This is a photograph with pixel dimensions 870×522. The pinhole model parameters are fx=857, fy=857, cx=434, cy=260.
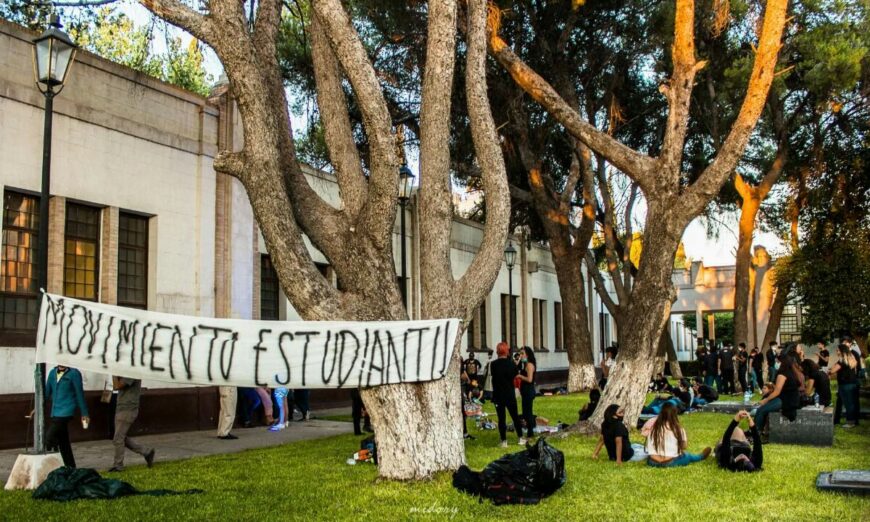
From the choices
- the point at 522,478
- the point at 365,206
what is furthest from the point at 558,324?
the point at 522,478

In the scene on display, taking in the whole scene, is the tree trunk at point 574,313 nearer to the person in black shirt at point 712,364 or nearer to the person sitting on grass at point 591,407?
the person in black shirt at point 712,364

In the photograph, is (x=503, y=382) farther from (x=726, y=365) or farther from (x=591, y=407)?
(x=726, y=365)

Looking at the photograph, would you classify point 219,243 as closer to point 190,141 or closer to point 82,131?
point 190,141

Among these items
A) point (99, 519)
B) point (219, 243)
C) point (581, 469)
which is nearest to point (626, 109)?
point (219, 243)

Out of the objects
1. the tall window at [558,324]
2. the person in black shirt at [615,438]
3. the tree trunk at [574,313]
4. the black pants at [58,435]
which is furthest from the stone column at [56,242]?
the tall window at [558,324]

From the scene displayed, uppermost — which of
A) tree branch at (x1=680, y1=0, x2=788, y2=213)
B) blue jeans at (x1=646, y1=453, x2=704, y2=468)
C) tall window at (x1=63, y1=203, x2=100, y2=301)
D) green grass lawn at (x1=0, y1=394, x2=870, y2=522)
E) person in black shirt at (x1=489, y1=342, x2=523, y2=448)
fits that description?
tree branch at (x1=680, y1=0, x2=788, y2=213)

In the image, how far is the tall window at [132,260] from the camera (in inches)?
629

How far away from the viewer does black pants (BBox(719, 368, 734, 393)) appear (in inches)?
1059

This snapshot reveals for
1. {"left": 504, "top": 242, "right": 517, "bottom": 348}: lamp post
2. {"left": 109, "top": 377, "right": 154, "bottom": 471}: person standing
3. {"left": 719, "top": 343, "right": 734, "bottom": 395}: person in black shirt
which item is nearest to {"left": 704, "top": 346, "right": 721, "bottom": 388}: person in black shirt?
{"left": 719, "top": 343, "right": 734, "bottom": 395}: person in black shirt

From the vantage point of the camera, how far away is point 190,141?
17281 millimetres

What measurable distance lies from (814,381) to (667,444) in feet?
24.8

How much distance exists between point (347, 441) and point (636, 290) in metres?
5.44

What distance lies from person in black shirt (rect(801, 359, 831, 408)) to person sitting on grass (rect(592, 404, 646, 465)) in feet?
21.0

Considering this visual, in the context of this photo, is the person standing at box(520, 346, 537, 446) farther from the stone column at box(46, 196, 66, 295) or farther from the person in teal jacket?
the stone column at box(46, 196, 66, 295)
